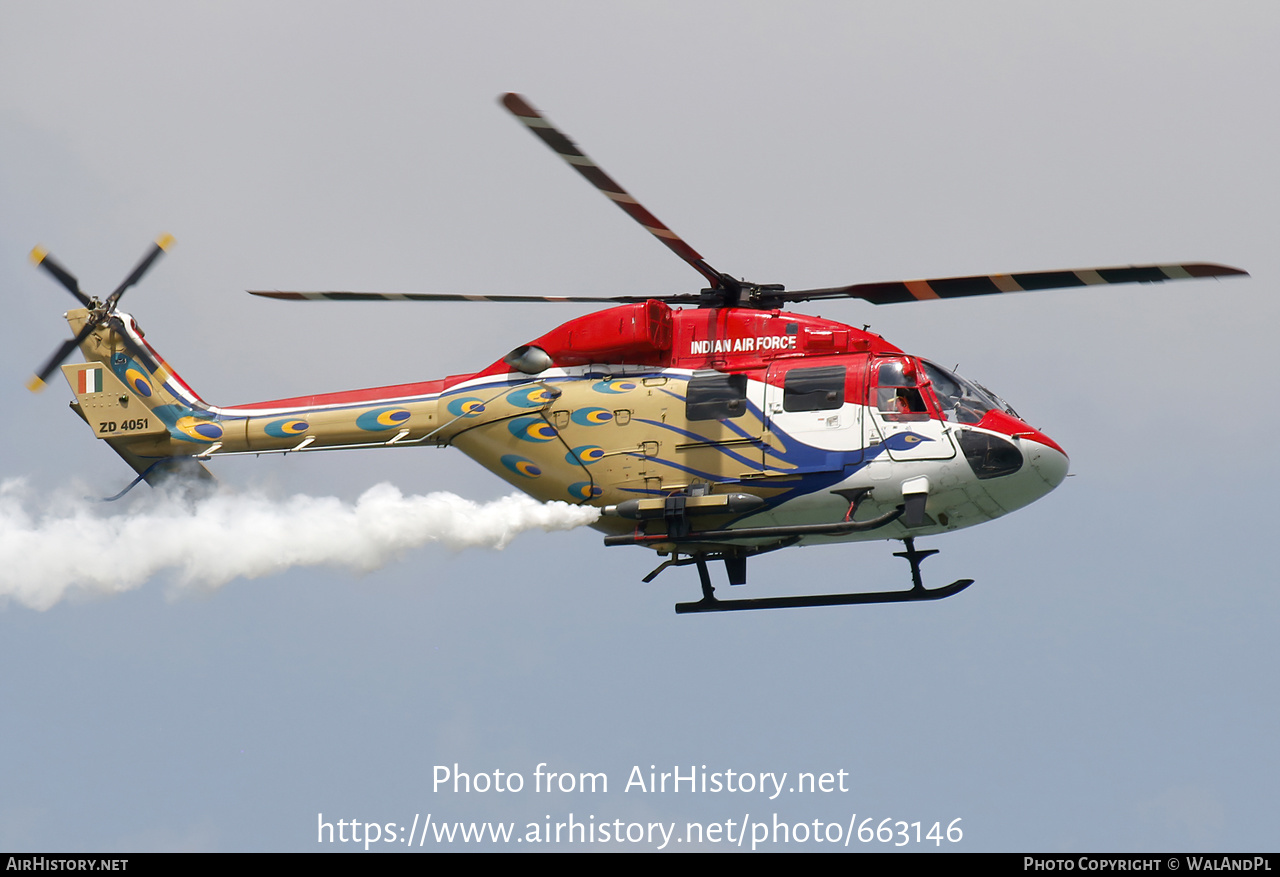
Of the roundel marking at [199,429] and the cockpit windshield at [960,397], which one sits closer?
the cockpit windshield at [960,397]

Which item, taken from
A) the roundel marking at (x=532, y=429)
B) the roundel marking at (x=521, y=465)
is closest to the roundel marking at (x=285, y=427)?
the roundel marking at (x=521, y=465)

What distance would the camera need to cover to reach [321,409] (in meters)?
24.2

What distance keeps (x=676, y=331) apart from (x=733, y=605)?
146 inches

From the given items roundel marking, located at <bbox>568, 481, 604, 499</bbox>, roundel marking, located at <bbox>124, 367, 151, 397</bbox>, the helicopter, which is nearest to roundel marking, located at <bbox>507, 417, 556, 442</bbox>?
the helicopter

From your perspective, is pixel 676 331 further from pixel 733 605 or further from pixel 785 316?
pixel 733 605

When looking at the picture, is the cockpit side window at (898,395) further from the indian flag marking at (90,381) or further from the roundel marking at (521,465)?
the indian flag marking at (90,381)

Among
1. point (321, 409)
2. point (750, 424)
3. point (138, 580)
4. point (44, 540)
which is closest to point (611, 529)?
point (750, 424)

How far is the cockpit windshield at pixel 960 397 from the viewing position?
21.8 m

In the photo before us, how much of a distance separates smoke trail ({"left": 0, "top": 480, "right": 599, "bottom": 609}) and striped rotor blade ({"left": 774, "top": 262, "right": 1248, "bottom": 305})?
444 centimetres

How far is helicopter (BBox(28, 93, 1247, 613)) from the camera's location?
70.8 feet

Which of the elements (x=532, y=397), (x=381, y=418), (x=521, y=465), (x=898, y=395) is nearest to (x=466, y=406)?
(x=532, y=397)

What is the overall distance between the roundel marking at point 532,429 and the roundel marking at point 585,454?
37cm

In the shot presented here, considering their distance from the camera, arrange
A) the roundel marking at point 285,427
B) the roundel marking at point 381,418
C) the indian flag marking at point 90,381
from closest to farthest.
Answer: the roundel marking at point 381,418 → the roundel marking at point 285,427 → the indian flag marking at point 90,381

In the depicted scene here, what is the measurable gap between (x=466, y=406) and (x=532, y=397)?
99 cm
